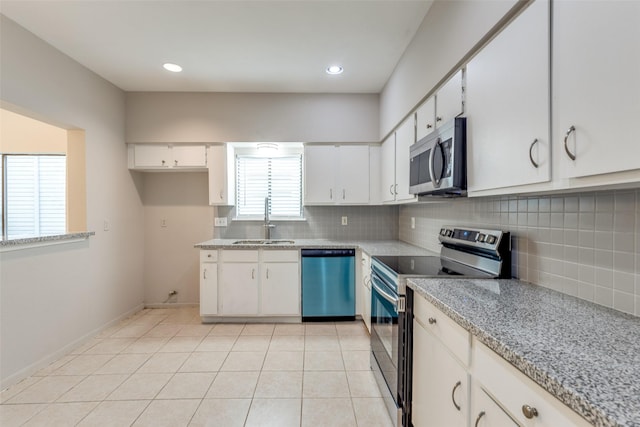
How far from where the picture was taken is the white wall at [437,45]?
53.8 inches

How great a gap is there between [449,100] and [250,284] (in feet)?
8.54

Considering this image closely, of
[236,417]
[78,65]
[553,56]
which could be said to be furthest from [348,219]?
Answer: [78,65]

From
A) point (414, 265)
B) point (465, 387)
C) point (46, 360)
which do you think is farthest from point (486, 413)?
point (46, 360)

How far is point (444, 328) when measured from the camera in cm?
117

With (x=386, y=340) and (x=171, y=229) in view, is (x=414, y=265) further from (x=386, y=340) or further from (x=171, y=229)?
(x=171, y=229)

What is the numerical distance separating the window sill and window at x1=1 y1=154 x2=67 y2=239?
4.45 ft

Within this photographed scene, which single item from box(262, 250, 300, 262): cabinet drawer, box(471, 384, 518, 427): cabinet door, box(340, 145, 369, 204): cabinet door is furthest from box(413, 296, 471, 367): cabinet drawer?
box(340, 145, 369, 204): cabinet door

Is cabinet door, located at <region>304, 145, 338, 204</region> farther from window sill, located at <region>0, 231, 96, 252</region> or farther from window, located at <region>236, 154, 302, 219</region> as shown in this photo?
window sill, located at <region>0, 231, 96, 252</region>

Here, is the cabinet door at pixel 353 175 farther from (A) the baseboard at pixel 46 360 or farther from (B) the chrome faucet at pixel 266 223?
(A) the baseboard at pixel 46 360

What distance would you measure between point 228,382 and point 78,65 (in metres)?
3.21

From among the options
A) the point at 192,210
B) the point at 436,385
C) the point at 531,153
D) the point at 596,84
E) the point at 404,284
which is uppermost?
the point at 596,84

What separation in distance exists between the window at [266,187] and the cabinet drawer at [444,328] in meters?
2.54

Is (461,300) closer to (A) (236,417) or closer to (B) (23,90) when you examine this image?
(A) (236,417)

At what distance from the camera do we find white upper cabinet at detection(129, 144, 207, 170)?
3.44 metres
